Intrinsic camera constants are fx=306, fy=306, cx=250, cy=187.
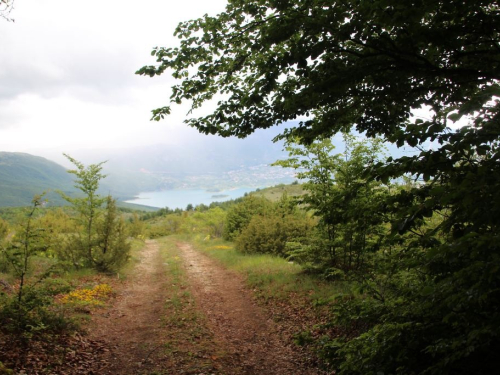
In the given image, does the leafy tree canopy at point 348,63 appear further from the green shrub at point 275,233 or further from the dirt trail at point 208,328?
the green shrub at point 275,233

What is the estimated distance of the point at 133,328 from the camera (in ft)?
25.6

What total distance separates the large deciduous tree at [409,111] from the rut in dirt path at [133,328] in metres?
4.04

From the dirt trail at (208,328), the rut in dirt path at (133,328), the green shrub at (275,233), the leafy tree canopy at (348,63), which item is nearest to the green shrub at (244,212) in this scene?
the green shrub at (275,233)

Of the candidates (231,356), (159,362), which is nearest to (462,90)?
(231,356)

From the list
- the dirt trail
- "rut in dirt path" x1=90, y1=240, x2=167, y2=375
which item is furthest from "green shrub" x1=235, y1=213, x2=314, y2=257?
"rut in dirt path" x1=90, y1=240, x2=167, y2=375

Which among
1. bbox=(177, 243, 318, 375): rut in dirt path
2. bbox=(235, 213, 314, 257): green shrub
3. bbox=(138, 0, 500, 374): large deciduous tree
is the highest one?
bbox=(138, 0, 500, 374): large deciduous tree

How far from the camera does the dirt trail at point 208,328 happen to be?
5.71 meters

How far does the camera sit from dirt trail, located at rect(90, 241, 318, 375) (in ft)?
Answer: 18.7

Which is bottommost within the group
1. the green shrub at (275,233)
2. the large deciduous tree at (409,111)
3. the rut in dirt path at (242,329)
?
the rut in dirt path at (242,329)

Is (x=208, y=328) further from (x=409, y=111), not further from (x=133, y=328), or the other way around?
(x=409, y=111)

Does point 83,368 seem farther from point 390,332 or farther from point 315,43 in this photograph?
point 315,43

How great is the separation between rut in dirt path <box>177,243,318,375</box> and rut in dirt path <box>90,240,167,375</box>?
1.41 meters

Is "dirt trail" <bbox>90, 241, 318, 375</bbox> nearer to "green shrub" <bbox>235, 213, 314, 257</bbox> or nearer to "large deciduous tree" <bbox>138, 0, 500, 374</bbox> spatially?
"large deciduous tree" <bbox>138, 0, 500, 374</bbox>

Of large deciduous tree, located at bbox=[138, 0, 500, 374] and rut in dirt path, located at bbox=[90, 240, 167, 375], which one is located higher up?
large deciduous tree, located at bbox=[138, 0, 500, 374]
